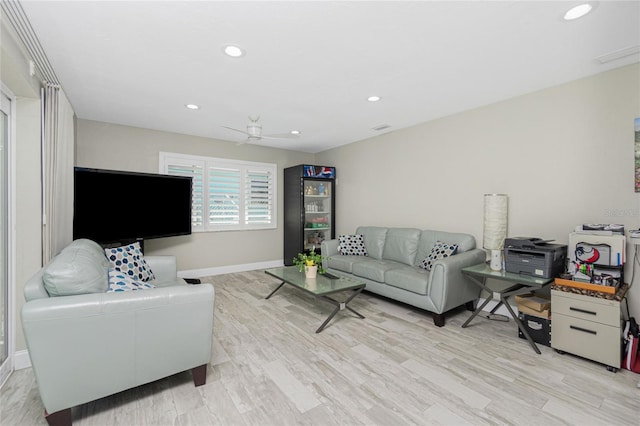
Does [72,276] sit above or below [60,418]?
above

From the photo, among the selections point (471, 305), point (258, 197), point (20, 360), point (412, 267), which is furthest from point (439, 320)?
point (258, 197)

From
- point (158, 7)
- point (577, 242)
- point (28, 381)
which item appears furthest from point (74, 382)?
point (577, 242)

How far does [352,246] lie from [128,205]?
3.16 meters

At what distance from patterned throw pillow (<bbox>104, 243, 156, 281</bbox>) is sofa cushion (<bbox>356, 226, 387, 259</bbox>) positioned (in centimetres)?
298

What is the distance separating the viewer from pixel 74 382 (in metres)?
1.59

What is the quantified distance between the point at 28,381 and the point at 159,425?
1265 mm

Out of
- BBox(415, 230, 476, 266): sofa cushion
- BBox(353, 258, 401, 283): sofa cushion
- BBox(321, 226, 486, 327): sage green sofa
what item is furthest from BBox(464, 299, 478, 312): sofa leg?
BBox(353, 258, 401, 283): sofa cushion

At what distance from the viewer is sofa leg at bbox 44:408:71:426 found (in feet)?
5.17

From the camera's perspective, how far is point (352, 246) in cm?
460

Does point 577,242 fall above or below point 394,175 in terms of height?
below

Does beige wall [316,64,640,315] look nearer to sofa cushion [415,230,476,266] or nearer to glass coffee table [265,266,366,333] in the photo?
sofa cushion [415,230,476,266]

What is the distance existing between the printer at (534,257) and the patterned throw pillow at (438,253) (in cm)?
67

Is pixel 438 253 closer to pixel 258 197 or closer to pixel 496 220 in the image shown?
pixel 496 220

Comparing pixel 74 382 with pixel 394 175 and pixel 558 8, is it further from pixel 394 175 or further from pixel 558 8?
pixel 394 175
